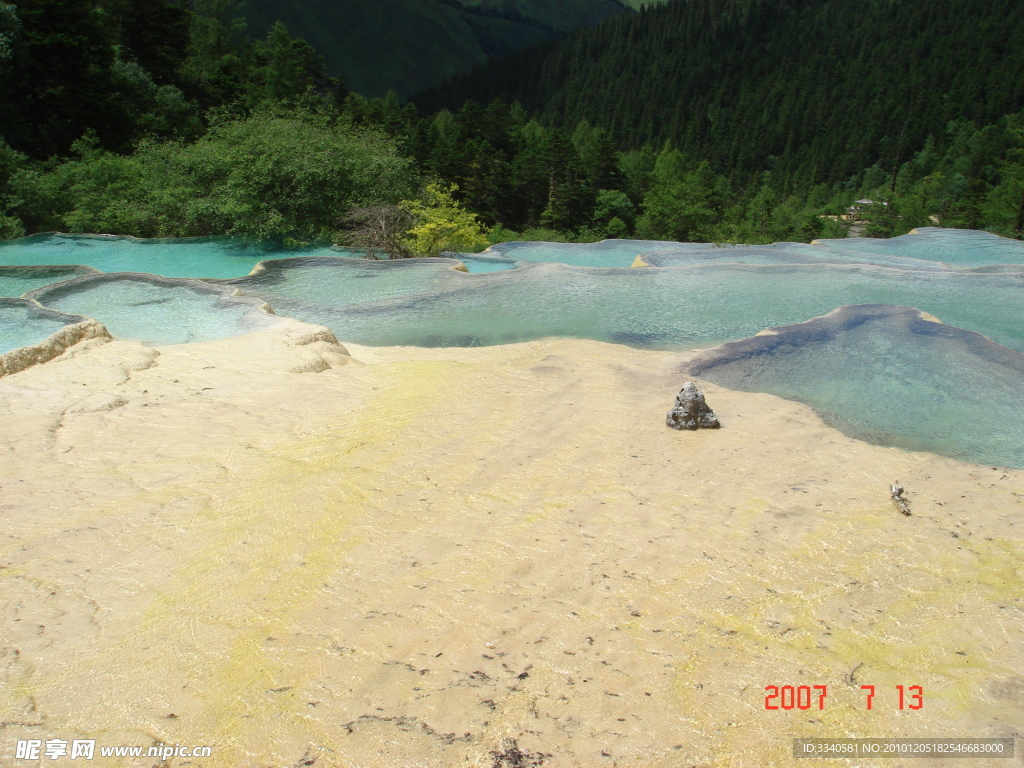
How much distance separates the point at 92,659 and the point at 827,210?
4181 centimetres

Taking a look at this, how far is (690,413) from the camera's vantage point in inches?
207

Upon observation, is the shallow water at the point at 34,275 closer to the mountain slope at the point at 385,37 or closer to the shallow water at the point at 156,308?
the shallow water at the point at 156,308

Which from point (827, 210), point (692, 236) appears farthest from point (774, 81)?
point (692, 236)

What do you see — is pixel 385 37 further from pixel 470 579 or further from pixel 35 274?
pixel 470 579

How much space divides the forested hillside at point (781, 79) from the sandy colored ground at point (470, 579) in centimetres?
5638

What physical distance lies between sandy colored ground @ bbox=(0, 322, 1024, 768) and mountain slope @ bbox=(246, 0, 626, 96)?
74.0 metres

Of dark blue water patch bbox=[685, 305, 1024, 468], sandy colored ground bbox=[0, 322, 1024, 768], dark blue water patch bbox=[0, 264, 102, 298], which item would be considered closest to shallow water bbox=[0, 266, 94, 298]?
dark blue water patch bbox=[0, 264, 102, 298]

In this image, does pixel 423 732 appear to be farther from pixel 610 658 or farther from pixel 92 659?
pixel 92 659

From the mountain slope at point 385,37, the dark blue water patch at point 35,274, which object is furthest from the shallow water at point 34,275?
the mountain slope at point 385,37

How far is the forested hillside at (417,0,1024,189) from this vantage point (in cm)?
5553

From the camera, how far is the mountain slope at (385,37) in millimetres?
74125
